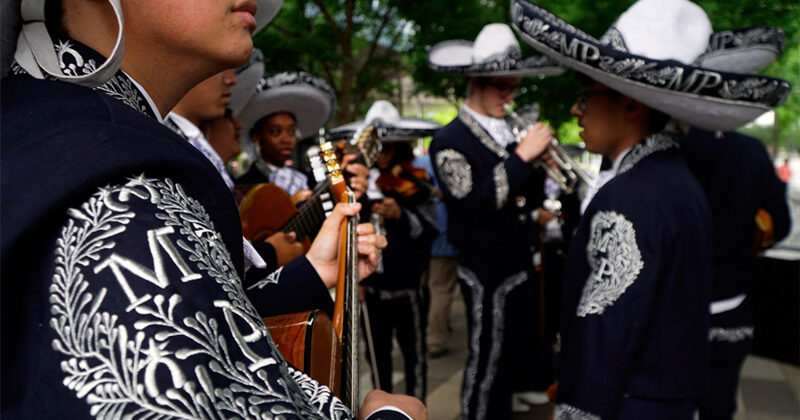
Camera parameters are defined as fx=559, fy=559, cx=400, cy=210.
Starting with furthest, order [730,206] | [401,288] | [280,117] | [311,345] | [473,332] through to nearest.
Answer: [280,117]
[401,288]
[473,332]
[730,206]
[311,345]

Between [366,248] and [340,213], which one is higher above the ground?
[340,213]

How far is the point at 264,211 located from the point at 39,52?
6.20ft

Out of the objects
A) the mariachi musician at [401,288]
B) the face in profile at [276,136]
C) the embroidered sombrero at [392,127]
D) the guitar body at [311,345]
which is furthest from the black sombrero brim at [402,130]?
the guitar body at [311,345]

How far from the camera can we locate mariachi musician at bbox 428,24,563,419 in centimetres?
347

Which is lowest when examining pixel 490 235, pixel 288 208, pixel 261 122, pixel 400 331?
pixel 400 331

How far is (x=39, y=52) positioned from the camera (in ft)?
2.49

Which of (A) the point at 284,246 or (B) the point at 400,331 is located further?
(B) the point at 400,331

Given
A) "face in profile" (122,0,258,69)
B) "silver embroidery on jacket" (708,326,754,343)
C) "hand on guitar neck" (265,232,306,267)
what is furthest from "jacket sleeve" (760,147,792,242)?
"face in profile" (122,0,258,69)

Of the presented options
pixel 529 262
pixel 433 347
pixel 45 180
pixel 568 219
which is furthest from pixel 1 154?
pixel 433 347

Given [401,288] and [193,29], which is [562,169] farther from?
[193,29]

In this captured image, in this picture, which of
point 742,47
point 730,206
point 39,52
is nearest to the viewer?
point 39,52

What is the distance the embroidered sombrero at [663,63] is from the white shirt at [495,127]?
1.37 m

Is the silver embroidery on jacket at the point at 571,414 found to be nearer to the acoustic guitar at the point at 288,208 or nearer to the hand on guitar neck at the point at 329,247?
the hand on guitar neck at the point at 329,247

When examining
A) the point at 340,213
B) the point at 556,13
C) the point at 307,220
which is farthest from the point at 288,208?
the point at 556,13
